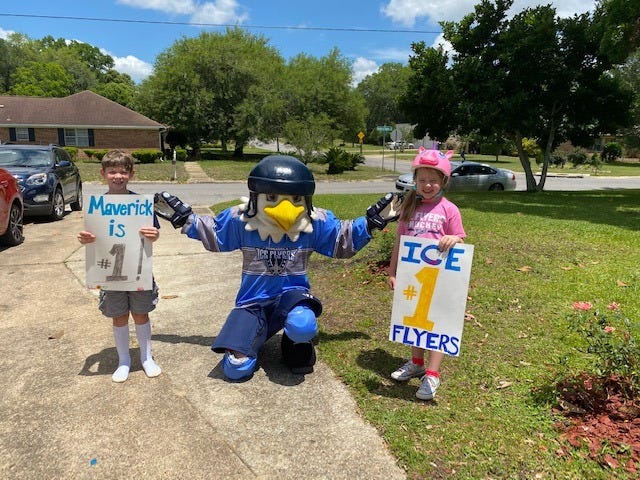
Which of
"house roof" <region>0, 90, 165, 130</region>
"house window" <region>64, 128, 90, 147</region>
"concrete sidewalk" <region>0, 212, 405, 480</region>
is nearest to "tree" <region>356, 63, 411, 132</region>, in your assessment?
"house roof" <region>0, 90, 165, 130</region>

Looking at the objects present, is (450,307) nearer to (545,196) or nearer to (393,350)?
(393,350)

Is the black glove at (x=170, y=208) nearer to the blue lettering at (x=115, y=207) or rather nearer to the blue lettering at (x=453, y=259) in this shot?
the blue lettering at (x=115, y=207)

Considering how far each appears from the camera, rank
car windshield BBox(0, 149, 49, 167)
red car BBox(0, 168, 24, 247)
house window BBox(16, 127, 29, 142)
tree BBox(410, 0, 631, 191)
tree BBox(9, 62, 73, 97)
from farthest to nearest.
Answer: tree BBox(9, 62, 73, 97) → house window BBox(16, 127, 29, 142) → tree BBox(410, 0, 631, 191) → car windshield BBox(0, 149, 49, 167) → red car BBox(0, 168, 24, 247)

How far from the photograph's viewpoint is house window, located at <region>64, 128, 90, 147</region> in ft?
109

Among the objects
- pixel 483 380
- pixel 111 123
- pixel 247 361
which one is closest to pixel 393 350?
pixel 483 380

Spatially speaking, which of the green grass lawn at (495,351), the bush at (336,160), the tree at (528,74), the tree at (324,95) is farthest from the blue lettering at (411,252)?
the tree at (324,95)

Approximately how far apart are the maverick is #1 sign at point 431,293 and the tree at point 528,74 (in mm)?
13077

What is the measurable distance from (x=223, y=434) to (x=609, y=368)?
2231mm

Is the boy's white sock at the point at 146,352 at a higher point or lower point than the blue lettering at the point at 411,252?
lower

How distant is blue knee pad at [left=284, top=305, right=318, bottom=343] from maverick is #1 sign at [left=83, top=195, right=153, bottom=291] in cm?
101

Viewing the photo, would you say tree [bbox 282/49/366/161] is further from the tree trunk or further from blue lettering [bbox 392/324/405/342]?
blue lettering [bbox 392/324/405/342]

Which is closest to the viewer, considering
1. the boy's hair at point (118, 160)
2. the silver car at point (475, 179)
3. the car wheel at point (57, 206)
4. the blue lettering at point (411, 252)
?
the blue lettering at point (411, 252)

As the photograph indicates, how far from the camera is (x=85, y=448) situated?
261cm

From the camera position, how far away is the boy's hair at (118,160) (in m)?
3.26
